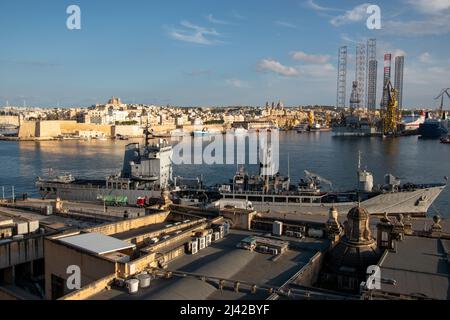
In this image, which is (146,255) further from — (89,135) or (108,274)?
(89,135)

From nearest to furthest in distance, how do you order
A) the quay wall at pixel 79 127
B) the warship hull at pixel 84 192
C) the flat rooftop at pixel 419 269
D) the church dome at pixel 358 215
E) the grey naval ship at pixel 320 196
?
the flat rooftop at pixel 419 269, the church dome at pixel 358 215, the grey naval ship at pixel 320 196, the warship hull at pixel 84 192, the quay wall at pixel 79 127

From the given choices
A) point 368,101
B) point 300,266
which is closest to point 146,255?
point 300,266

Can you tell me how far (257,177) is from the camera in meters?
24.5

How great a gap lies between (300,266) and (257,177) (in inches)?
640

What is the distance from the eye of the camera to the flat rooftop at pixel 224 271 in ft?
21.6

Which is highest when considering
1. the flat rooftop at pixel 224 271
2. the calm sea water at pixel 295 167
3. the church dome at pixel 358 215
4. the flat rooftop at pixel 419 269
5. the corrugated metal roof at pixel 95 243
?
the church dome at pixel 358 215

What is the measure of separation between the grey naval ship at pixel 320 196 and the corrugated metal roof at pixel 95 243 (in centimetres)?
1381

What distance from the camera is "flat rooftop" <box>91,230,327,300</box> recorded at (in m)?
6.58

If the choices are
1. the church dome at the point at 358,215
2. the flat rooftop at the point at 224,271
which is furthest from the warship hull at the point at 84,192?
the church dome at the point at 358,215

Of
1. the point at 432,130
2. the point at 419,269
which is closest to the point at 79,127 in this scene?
the point at 432,130

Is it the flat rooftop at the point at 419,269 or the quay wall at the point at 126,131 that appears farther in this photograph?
the quay wall at the point at 126,131

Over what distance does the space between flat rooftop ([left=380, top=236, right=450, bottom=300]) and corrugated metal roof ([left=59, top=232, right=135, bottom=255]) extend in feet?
15.3

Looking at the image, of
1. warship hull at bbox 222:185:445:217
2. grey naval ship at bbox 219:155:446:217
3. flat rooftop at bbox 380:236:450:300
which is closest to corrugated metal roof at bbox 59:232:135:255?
flat rooftop at bbox 380:236:450:300

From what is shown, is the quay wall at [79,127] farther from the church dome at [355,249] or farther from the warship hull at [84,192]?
the church dome at [355,249]
